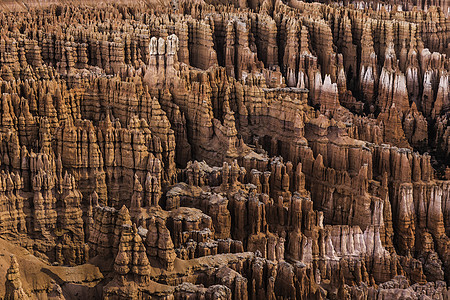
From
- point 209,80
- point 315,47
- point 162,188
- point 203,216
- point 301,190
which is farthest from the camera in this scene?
point 315,47

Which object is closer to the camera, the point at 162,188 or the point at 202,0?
the point at 162,188

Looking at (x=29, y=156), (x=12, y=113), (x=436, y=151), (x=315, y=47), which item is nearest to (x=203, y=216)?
(x=29, y=156)

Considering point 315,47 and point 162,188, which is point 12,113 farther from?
point 315,47

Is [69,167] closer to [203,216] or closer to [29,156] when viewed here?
[29,156]

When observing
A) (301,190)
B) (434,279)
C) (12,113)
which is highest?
(12,113)

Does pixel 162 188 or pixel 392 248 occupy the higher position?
pixel 162 188

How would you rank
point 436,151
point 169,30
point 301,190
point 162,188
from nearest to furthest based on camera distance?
point 162,188
point 301,190
point 436,151
point 169,30
